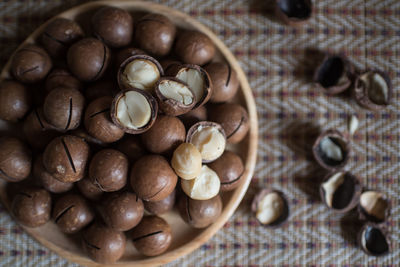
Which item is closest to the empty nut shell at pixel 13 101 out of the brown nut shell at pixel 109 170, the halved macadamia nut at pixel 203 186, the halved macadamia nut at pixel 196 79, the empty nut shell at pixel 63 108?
the empty nut shell at pixel 63 108

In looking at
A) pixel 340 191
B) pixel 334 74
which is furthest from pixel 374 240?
pixel 334 74

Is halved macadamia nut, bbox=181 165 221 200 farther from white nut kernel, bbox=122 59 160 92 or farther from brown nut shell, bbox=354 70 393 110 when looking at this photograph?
brown nut shell, bbox=354 70 393 110

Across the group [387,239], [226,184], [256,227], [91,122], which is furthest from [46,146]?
[387,239]

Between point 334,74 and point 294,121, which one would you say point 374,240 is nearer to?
point 294,121

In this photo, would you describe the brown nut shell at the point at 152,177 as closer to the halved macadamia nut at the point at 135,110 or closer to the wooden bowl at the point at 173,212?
the halved macadamia nut at the point at 135,110

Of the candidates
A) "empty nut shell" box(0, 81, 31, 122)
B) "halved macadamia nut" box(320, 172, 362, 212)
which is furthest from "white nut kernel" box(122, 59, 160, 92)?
"halved macadamia nut" box(320, 172, 362, 212)

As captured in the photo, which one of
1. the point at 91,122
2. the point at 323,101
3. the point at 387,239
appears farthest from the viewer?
the point at 323,101

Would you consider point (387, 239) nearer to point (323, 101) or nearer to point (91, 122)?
point (323, 101)
